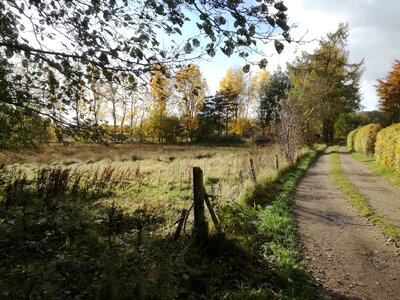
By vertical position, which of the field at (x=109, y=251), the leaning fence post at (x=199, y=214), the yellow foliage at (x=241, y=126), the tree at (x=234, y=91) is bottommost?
the field at (x=109, y=251)

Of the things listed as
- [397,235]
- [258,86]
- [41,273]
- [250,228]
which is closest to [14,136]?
[41,273]

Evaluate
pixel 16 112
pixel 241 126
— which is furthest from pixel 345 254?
pixel 241 126

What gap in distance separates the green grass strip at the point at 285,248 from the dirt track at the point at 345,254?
Result: 0.21m

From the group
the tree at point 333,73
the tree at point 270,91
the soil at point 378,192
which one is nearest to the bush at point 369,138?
the soil at point 378,192

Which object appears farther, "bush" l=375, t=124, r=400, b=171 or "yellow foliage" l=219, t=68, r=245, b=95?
"yellow foliage" l=219, t=68, r=245, b=95

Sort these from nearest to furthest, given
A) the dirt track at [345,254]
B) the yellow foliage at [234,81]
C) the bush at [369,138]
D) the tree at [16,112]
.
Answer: the tree at [16,112], the dirt track at [345,254], the bush at [369,138], the yellow foliage at [234,81]

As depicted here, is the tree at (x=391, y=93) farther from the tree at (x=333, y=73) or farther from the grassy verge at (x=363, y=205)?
the grassy verge at (x=363, y=205)

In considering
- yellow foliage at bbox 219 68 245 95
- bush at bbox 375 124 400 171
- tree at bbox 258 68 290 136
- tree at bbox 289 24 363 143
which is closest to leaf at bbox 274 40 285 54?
bush at bbox 375 124 400 171

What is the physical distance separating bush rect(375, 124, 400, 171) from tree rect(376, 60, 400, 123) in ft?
85.7

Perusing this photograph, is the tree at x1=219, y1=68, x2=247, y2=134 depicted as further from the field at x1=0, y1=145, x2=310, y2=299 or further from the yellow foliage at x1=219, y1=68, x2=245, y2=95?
the field at x1=0, y1=145, x2=310, y2=299

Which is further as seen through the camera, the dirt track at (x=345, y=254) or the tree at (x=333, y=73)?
the tree at (x=333, y=73)

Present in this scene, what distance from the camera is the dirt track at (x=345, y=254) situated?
5051mm

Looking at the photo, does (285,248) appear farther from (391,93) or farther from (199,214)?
(391,93)

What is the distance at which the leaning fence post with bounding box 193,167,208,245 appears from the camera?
5566 millimetres
